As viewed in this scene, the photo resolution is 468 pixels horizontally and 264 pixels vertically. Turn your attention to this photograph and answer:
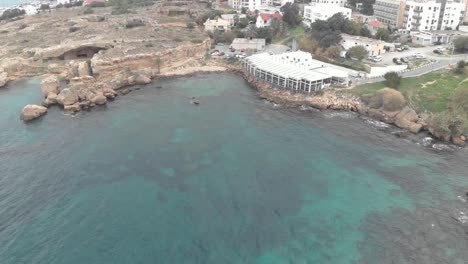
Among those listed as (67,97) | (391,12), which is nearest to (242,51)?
(67,97)

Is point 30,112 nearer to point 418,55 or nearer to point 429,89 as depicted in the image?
point 429,89

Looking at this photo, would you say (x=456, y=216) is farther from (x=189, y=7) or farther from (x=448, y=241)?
(x=189, y=7)

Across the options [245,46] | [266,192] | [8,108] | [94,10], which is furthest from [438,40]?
[94,10]

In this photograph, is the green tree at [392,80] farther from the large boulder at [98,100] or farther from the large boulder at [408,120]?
the large boulder at [98,100]

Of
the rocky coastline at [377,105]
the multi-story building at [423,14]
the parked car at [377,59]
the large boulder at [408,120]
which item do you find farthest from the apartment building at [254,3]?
the large boulder at [408,120]

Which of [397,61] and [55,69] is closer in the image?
[397,61]

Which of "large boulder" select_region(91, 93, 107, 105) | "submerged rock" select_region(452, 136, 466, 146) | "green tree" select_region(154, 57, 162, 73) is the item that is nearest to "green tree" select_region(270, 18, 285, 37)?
"green tree" select_region(154, 57, 162, 73)
